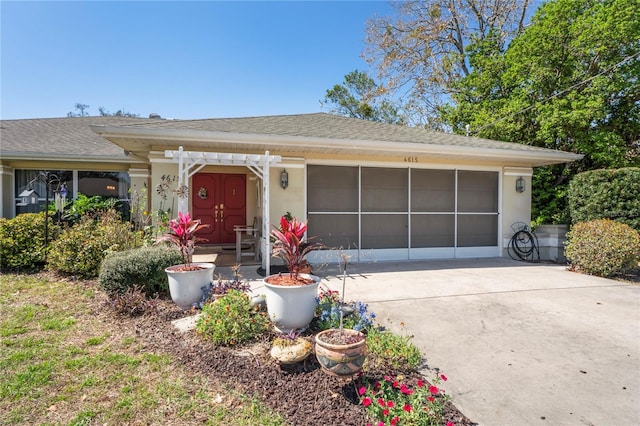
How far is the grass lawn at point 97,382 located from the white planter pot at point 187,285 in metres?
0.61

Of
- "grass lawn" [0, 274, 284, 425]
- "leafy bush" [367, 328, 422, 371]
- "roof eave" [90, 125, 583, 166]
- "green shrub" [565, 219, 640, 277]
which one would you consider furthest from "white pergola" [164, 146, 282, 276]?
"green shrub" [565, 219, 640, 277]

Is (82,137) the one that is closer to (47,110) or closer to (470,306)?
(47,110)

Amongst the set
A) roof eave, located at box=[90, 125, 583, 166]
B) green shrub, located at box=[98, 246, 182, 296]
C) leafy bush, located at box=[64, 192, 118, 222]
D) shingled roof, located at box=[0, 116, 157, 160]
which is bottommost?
green shrub, located at box=[98, 246, 182, 296]

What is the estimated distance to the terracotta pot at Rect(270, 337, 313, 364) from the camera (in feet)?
8.79

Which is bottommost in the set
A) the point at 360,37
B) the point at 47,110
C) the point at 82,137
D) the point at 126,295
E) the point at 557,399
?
the point at 557,399

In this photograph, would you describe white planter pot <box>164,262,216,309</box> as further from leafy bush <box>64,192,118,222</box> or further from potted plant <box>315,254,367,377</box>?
leafy bush <box>64,192,118,222</box>

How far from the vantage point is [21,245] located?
6383 millimetres

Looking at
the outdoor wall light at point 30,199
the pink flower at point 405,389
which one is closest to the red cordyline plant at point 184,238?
the pink flower at point 405,389

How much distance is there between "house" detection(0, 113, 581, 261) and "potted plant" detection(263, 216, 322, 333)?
2632mm

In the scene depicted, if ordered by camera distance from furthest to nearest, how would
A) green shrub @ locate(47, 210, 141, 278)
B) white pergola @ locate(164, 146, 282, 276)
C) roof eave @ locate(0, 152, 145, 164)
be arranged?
roof eave @ locate(0, 152, 145, 164) < green shrub @ locate(47, 210, 141, 278) < white pergola @ locate(164, 146, 282, 276)

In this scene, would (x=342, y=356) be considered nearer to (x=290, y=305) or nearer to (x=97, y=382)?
(x=290, y=305)

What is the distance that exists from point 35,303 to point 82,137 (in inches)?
307

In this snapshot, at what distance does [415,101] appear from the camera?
56.0ft

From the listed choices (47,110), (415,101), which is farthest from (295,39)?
(47,110)
